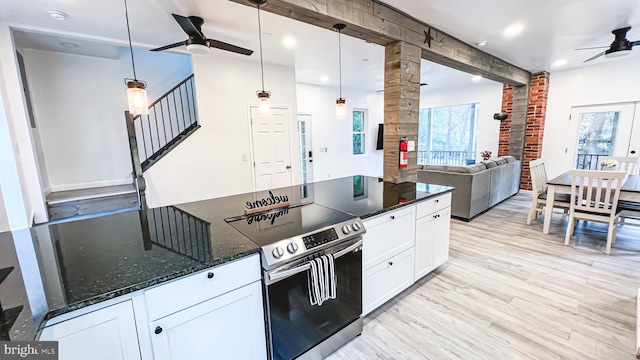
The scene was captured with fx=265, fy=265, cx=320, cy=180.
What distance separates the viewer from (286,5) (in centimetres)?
206

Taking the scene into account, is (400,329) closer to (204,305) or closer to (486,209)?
(204,305)

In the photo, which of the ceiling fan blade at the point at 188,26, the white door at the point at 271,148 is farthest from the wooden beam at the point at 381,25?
the white door at the point at 271,148

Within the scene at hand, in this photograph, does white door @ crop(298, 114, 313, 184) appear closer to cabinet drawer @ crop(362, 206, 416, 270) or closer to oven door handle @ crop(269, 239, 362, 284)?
cabinet drawer @ crop(362, 206, 416, 270)

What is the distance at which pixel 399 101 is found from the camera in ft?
9.66

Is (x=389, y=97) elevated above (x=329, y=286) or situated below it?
above

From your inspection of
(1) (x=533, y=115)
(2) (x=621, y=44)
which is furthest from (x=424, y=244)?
(1) (x=533, y=115)

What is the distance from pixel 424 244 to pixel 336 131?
514 cm

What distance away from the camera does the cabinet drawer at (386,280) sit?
199 cm

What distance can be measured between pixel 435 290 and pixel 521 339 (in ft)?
2.30

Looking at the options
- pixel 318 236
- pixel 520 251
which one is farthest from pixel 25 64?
pixel 520 251

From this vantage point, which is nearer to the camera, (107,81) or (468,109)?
(107,81)

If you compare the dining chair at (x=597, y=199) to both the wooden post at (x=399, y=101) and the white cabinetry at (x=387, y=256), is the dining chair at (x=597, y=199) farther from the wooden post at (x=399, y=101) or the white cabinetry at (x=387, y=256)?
the white cabinetry at (x=387, y=256)

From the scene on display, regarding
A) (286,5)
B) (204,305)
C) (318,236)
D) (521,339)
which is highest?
(286,5)

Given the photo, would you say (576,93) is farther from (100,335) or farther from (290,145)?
(100,335)
